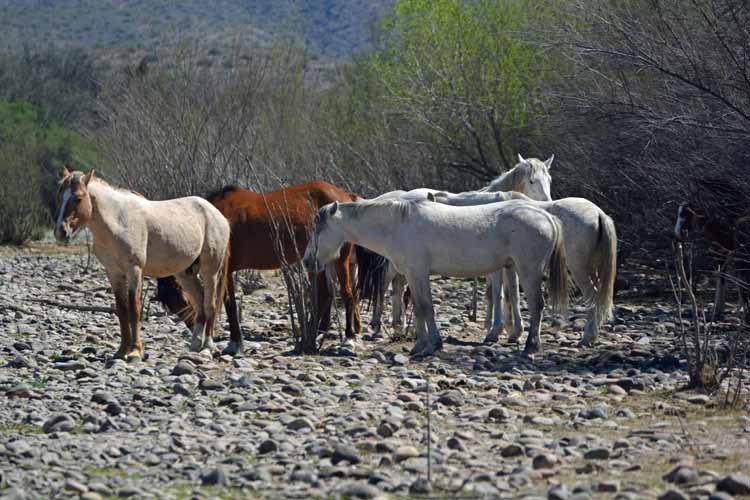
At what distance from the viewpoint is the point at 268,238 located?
39.8 feet

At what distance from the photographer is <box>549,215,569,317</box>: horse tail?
1084 centimetres

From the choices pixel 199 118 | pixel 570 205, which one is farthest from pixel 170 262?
pixel 199 118

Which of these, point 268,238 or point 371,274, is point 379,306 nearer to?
point 371,274

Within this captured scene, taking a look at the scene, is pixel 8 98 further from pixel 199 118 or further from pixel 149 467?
pixel 149 467

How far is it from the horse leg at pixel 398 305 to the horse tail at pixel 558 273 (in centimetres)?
212

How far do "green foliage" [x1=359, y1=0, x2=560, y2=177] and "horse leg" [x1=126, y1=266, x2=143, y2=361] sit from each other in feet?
32.6

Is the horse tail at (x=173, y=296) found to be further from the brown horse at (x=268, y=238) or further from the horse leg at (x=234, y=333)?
the horse leg at (x=234, y=333)

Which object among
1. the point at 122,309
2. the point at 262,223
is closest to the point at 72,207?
the point at 122,309

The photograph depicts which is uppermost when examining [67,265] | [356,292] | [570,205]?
[570,205]

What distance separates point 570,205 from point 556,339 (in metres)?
1.48

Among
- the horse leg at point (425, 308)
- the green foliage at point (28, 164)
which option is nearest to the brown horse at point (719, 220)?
the horse leg at point (425, 308)

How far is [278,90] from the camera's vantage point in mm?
24953

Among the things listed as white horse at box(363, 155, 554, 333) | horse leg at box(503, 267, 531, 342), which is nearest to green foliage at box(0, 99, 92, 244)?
white horse at box(363, 155, 554, 333)

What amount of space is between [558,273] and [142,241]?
3904 millimetres
